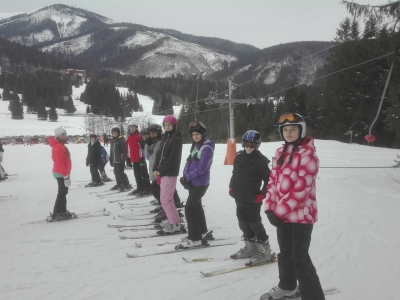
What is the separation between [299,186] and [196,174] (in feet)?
6.60

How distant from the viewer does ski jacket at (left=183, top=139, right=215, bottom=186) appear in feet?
15.1

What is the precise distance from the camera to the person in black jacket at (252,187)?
395 cm

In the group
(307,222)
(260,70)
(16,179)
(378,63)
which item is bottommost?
(16,179)

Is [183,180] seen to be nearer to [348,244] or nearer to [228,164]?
[348,244]

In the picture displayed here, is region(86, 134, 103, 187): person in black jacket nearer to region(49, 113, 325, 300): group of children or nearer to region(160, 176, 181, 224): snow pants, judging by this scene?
region(49, 113, 325, 300): group of children

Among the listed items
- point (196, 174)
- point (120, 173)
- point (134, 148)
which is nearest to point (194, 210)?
point (196, 174)

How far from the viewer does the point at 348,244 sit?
480cm

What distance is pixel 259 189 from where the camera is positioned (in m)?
4.01

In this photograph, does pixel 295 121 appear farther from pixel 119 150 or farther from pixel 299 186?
pixel 119 150

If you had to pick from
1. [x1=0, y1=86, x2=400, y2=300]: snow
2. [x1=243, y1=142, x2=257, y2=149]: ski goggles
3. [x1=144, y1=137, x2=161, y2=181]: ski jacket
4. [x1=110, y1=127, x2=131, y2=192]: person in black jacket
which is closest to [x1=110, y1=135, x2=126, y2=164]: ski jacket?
[x1=110, y1=127, x2=131, y2=192]: person in black jacket

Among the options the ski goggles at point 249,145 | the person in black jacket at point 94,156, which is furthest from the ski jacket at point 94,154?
the ski goggles at point 249,145

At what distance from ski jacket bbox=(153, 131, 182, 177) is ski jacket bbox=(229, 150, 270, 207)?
1.37 m

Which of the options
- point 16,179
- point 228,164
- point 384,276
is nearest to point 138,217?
point 384,276

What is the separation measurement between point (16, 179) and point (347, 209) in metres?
13.2
